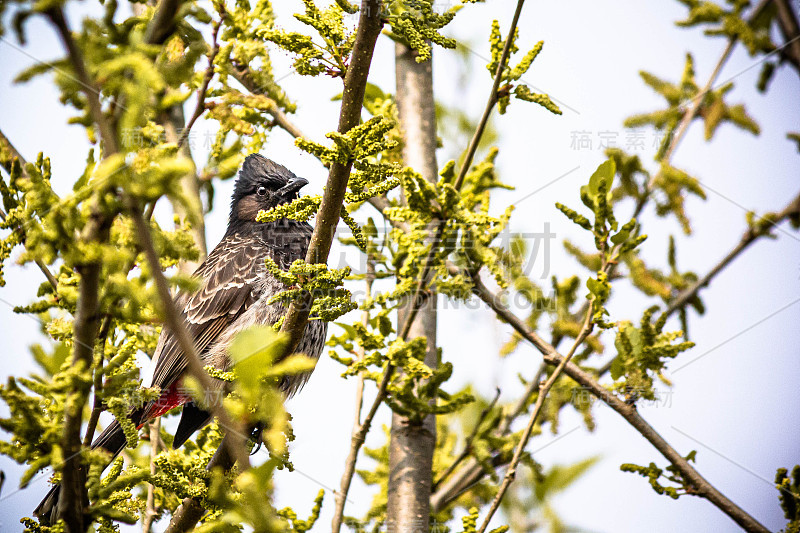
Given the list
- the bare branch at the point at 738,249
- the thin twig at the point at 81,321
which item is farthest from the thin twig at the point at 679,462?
the thin twig at the point at 81,321

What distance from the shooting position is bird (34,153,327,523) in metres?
3.78

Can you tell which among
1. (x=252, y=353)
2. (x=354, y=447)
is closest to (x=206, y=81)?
(x=354, y=447)

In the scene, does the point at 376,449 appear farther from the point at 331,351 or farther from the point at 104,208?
the point at 104,208

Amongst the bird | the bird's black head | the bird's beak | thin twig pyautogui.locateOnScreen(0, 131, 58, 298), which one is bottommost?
thin twig pyautogui.locateOnScreen(0, 131, 58, 298)

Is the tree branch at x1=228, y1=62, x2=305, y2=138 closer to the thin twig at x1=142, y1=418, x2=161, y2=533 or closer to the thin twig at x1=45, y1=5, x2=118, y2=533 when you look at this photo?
the thin twig at x1=142, y1=418, x2=161, y2=533

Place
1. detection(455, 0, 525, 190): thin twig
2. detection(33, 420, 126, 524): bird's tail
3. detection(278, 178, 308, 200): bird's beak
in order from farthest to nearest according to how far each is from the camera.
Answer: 1. detection(278, 178, 308, 200): bird's beak
2. detection(33, 420, 126, 524): bird's tail
3. detection(455, 0, 525, 190): thin twig

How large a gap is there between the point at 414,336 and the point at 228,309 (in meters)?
1.30

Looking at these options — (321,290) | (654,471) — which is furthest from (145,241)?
(654,471)

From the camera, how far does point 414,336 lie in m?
3.58

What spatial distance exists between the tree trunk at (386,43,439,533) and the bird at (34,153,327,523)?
70cm

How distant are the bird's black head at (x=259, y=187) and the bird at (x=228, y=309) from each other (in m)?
0.01

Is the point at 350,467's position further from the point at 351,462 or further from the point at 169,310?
the point at 169,310

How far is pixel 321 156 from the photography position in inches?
74.6

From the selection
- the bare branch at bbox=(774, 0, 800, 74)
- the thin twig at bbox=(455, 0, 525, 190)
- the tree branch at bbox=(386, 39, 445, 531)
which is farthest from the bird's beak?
the bare branch at bbox=(774, 0, 800, 74)
